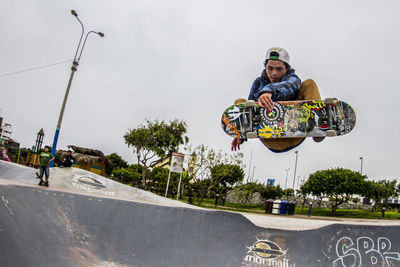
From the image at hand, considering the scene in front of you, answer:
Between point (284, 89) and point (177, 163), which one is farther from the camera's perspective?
point (177, 163)

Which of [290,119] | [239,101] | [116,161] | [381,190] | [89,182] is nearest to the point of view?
[290,119]

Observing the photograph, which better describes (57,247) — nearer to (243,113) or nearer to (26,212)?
(26,212)

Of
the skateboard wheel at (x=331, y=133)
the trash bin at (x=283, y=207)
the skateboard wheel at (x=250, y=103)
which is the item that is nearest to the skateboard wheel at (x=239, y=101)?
the skateboard wheel at (x=250, y=103)

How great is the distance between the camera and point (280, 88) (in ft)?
21.0

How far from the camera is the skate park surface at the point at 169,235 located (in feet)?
17.5

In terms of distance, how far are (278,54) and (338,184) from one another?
30.6m

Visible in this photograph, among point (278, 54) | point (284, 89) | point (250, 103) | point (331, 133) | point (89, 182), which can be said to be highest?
point (278, 54)

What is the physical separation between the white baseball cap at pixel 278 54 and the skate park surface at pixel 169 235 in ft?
12.5

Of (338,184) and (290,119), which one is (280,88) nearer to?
(290,119)

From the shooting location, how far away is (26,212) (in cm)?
546

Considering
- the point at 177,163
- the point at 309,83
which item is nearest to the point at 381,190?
the point at 177,163

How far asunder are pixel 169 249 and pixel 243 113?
348 centimetres

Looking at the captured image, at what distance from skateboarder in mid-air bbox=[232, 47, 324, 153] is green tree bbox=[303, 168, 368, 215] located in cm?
2896

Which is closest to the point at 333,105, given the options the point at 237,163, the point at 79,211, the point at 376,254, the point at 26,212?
the point at 376,254
